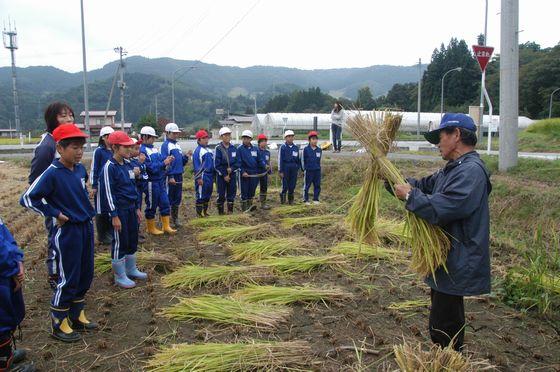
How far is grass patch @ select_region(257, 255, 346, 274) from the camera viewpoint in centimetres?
522

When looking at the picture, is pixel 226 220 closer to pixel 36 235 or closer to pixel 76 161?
pixel 36 235

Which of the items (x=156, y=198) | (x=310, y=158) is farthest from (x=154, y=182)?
(x=310, y=158)

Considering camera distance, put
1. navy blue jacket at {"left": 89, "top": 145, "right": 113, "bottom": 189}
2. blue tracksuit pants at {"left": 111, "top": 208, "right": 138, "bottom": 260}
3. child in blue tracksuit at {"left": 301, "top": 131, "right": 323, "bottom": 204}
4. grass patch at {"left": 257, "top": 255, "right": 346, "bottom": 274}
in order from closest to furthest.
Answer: blue tracksuit pants at {"left": 111, "top": 208, "right": 138, "bottom": 260}
grass patch at {"left": 257, "top": 255, "right": 346, "bottom": 274}
navy blue jacket at {"left": 89, "top": 145, "right": 113, "bottom": 189}
child in blue tracksuit at {"left": 301, "top": 131, "right": 323, "bottom": 204}

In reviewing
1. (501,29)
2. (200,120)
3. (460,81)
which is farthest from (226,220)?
(200,120)

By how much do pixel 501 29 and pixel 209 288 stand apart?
8702mm

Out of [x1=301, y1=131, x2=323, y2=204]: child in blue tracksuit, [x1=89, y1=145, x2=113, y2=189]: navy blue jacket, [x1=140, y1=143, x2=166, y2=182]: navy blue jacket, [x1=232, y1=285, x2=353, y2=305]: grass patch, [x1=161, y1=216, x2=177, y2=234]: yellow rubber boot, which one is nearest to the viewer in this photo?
[x1=232, y1=285, x2=353, y2=305]: grass patch

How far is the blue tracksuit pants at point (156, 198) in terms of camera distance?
7.27 metres

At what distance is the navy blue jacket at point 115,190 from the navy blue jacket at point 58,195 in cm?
83

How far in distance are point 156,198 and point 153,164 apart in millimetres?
562

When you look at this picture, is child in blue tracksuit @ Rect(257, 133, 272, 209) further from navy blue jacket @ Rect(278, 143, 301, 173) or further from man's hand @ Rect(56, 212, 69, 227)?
man's hand @ Rect(56, 212, 69, 227)

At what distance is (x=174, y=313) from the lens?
4059 millimetres

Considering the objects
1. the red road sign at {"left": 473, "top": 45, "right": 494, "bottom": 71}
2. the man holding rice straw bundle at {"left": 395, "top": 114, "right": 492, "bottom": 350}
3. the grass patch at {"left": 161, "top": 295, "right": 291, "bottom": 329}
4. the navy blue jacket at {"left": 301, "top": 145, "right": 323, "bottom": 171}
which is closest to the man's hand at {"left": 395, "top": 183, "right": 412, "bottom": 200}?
the man holding rice straw bundle at {"left": 395, "top": 114, "right": 492, "bottom": 350}

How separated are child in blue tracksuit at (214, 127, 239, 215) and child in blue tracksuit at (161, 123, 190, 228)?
0.81 metres

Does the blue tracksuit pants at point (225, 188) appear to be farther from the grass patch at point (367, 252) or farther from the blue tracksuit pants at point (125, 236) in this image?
the blue tracksuit pants at point (125, 236)
